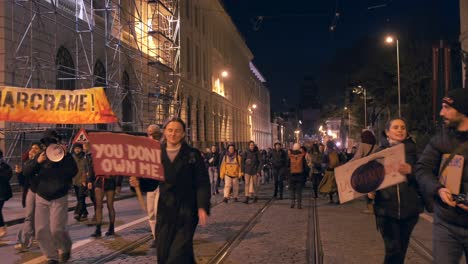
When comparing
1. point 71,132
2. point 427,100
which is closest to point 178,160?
point 71,132

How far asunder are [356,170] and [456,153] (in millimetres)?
1260

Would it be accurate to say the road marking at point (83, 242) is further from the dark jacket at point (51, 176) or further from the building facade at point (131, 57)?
the building facade at point (131, 57)

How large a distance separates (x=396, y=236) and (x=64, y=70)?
17838 millimetres

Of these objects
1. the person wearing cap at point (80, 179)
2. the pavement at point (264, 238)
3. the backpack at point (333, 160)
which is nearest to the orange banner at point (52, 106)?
the person wearing cap at point (80, 179)

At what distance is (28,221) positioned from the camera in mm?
7879

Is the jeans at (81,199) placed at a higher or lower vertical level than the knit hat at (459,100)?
lower

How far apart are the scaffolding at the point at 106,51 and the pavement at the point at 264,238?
260 inches

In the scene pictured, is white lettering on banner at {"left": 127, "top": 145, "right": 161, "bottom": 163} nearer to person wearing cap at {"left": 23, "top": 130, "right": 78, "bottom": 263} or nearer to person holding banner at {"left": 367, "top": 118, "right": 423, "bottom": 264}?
person holding banner at {"left": 367, "top": 118, "right": 423, "bottom": 264}

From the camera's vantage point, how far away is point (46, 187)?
666cm

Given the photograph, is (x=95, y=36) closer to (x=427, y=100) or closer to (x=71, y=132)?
(x=71, y=132)

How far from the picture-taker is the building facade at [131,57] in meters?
17.4

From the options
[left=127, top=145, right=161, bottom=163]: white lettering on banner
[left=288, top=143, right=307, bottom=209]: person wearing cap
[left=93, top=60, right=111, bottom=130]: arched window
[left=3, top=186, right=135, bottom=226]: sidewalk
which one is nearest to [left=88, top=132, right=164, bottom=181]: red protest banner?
[left=127, top=145, right=161, bottom=163]: white lettering on banner

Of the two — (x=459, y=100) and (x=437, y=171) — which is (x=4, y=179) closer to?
(x=437, y=171)

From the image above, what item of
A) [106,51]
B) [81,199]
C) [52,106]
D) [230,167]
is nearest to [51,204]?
[81,199]
